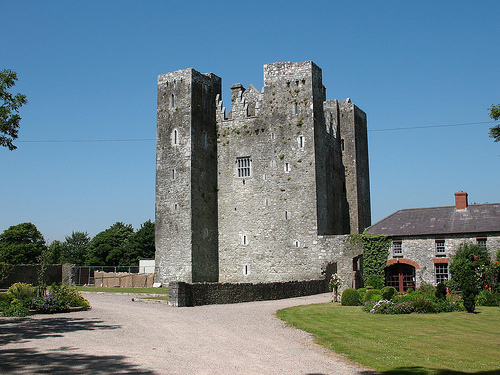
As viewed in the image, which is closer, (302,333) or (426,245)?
(302,333)

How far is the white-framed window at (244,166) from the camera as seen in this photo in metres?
40.3

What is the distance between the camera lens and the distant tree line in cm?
6378

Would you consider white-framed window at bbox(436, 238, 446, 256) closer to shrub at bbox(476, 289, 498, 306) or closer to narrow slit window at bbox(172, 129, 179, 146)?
shrub at bbox(476, 289, 498, 306)

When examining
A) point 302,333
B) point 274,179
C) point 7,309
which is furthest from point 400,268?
point 7,309

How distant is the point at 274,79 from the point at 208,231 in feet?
41.6

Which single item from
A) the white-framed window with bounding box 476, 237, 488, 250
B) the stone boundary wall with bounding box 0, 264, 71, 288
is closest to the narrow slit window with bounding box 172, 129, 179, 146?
the stone boundary wall with bounding box 0, 264, 71, 288

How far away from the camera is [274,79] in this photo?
1586 inches

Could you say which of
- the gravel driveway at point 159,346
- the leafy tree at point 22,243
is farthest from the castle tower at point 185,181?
the leafy tree at point 22,243

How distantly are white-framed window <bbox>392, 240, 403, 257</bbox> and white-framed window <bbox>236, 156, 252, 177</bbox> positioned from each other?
12070 mm

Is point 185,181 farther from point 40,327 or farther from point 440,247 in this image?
point 40,327

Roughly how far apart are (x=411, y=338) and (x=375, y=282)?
1978 cm

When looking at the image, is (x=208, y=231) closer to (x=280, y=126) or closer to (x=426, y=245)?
(x=280, y=126)

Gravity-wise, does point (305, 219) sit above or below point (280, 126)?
below

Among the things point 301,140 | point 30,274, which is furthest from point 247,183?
point 30,274
